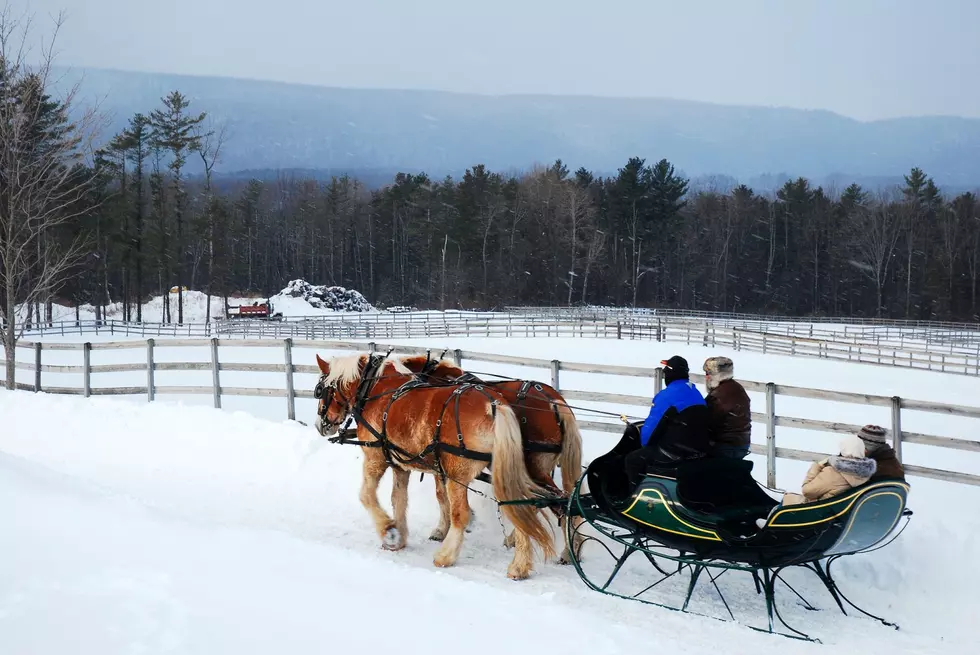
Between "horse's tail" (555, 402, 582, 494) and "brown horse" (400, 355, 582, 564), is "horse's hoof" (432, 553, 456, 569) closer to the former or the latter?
"brown horse" (400, 355, 582, 564)

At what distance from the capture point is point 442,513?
6879mm

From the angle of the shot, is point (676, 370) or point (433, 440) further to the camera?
point (433, 440)

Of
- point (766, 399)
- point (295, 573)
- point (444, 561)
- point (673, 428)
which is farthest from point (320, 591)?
point (766, 399)

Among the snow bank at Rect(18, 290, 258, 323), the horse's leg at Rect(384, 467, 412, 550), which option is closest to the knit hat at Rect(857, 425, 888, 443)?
the horse's leg at Rect(384, 467, 412, 550)

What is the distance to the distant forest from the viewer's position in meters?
56.2

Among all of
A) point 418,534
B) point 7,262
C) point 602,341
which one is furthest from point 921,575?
point 602,341

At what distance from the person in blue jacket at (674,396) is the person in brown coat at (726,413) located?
0.69 feet

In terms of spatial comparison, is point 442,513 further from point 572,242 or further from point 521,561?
point 572,242

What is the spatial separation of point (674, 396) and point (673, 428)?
244mm

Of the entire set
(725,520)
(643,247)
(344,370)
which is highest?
(643,247)

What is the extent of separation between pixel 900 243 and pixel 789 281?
28.7 feet

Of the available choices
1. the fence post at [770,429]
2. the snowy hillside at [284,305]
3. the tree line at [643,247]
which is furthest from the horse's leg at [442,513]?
the tree line at [643,247]

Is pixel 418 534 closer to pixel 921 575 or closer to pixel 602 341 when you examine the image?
pixel 921 575

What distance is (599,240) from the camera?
5906cm
